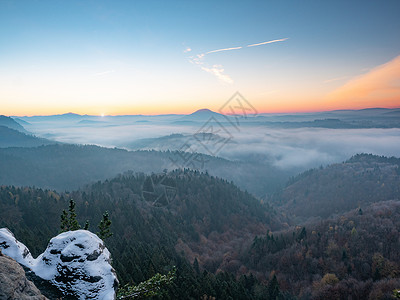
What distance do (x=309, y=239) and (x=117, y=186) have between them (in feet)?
487

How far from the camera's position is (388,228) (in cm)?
13438

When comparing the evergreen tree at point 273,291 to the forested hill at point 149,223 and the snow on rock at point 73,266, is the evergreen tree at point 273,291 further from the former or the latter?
the snow on rock at point 73,266

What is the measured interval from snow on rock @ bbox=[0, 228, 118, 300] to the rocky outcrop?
323cm

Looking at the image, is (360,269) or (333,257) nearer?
(360,269)

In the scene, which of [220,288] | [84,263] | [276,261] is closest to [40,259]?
[84,263]

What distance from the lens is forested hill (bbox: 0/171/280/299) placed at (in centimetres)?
8488

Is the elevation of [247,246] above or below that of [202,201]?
below

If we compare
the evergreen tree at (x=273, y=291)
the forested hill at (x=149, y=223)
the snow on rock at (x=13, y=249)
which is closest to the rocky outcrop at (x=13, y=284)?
the snow on rock at (x=13, y=249)

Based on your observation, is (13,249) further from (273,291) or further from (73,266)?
(273,291)

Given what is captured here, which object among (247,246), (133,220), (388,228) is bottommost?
(247,246)

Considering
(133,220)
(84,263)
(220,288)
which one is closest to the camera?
(84,263)

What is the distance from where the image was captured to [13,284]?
11.2 metres

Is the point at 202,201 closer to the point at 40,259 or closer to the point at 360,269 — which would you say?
the point at 360,269

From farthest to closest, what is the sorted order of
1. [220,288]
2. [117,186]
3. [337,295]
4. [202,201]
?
[202,201], [117,186], [337,295], [220,288]
